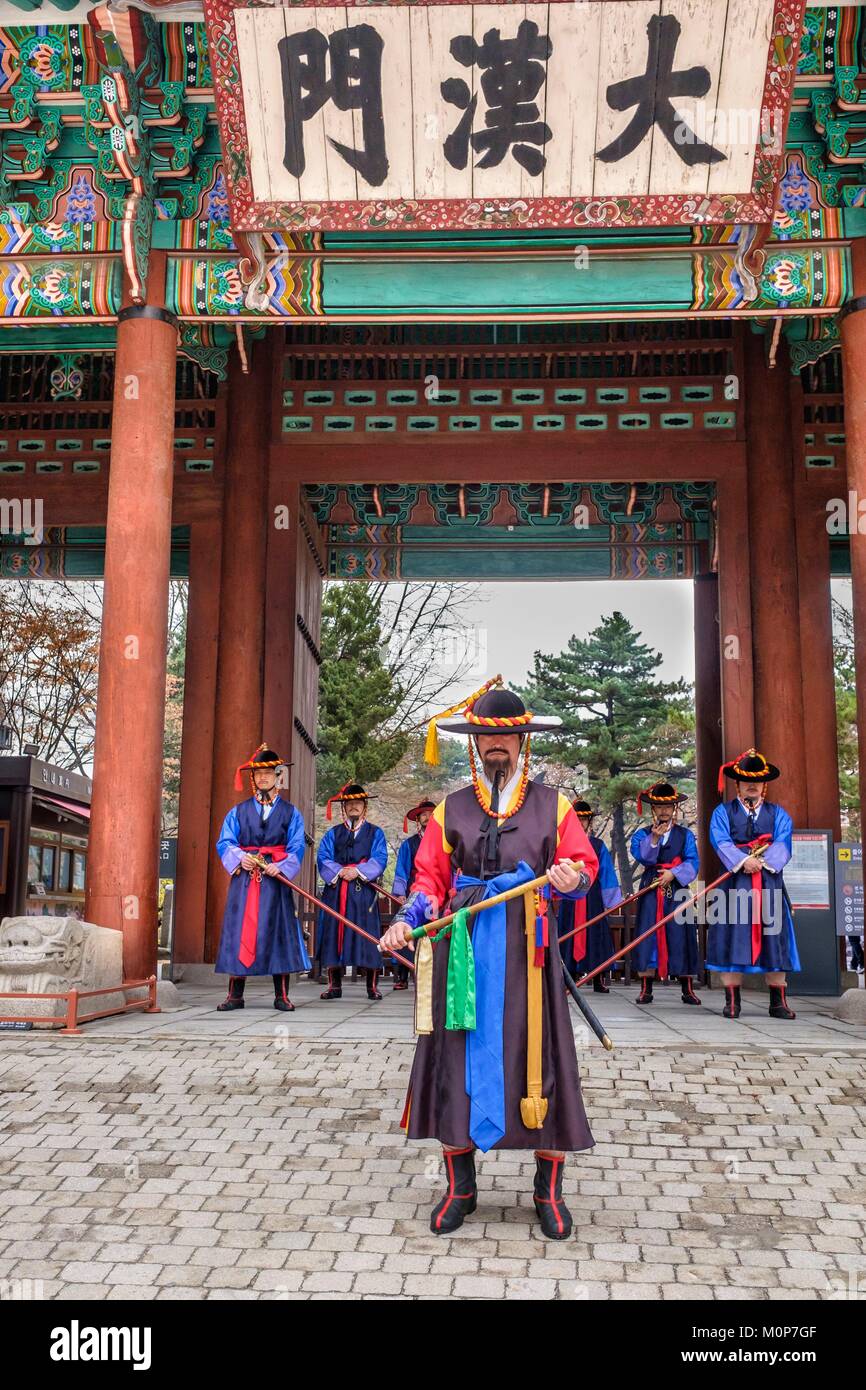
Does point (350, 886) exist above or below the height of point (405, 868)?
below

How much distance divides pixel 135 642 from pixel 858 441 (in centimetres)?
487

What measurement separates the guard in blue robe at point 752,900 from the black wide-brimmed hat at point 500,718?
3955 millimetres

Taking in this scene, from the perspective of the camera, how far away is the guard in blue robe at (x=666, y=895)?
9.02 metres

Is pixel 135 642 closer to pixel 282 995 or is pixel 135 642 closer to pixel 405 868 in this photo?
pixel 282 995

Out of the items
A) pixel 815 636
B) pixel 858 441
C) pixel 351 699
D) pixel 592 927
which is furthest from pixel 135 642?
pixel 351 699

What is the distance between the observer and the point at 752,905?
24.3 feet

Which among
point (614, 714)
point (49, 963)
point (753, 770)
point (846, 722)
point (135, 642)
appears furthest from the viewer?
point (614, 714)

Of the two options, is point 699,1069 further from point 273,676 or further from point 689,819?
point 689,819

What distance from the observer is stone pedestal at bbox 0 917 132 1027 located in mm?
5949

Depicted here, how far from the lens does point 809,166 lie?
789 centimetres

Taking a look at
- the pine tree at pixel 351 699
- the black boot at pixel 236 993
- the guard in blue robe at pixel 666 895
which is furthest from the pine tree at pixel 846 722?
the black boot at pixel 236 993

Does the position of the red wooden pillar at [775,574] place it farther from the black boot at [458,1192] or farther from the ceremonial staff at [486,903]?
the black boot at [458,1192]

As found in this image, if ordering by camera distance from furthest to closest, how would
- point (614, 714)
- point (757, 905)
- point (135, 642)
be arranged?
1. point (614, 714)
2. point (135, 642)
3. point (757, 905)

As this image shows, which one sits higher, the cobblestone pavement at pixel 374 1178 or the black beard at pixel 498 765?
the black beard at pixel 498 765
